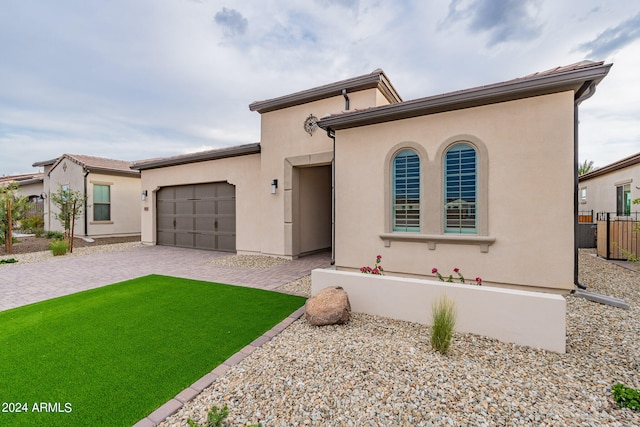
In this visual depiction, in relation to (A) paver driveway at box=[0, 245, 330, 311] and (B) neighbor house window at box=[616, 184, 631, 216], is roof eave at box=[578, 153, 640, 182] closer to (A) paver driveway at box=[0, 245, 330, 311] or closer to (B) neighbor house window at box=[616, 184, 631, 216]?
(B) neighbor house window at box=[616, 184, 631, 216]

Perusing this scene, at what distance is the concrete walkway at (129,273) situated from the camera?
18.0ft

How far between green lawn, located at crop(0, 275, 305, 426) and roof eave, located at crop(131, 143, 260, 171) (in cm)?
600

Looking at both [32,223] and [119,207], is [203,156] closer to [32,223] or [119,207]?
[119,207]

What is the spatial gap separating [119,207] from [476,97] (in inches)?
724

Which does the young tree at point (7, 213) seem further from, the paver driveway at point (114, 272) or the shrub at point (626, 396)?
the shrub at point (626, 396)

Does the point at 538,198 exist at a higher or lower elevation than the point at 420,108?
lower

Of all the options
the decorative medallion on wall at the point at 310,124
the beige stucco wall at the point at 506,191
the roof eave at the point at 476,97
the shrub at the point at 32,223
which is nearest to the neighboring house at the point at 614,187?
the beige stucco wall at the point at 506,191

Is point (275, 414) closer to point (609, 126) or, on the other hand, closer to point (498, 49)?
point (498, 49)

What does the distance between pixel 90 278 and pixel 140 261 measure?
7.38 feet

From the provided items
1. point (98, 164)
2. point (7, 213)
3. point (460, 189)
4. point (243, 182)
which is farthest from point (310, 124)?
point (98, 164)

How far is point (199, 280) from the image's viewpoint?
6.90 meters

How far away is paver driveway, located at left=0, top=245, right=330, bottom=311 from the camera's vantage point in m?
6.23

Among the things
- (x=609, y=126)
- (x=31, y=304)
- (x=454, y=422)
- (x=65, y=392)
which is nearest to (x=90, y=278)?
(x=31, y=304)

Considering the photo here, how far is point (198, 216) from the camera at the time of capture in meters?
12.2
